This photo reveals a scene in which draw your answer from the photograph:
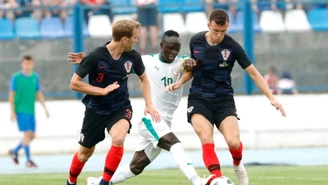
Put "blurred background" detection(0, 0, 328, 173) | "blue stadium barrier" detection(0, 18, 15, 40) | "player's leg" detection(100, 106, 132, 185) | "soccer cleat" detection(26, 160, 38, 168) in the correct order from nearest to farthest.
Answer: "player's leg" detection(100, 106, 132, 185) < "soccer cleat" detection(26, 160, 38, 168) < "blurred background" detection(0, 0, 328, 173) < "blue stadium barrier" detection(0, 18, 15, 40)

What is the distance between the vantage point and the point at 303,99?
2238 cm

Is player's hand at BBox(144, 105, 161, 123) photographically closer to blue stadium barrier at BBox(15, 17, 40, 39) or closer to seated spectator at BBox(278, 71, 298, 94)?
seated spectator at BBox(278, 71, 298, 94)

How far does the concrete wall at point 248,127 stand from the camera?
73.2ft

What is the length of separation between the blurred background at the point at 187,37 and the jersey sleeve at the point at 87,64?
1022 cm

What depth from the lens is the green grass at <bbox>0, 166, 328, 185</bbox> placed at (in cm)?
1407

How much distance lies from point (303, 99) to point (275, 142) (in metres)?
1.18

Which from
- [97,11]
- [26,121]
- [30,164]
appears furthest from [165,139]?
[97,11]

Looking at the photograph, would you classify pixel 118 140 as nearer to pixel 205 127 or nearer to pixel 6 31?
pixel 205 127

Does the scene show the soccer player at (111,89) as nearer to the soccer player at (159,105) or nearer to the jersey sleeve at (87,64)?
the jersey sleeve at (87,64)

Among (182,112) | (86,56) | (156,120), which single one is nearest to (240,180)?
(156,120)

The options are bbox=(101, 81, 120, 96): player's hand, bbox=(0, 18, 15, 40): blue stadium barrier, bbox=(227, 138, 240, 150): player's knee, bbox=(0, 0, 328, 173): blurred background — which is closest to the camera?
bbox=(101, 81, 120, 96): player's hand

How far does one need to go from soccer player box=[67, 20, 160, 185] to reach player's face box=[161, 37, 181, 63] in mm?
771

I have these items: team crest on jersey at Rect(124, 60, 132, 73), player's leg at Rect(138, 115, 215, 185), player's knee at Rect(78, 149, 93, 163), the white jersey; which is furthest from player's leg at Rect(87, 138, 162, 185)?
team crest on jersey at Rect(124, 60, 132, 73)

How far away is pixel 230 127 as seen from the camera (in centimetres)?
1221
